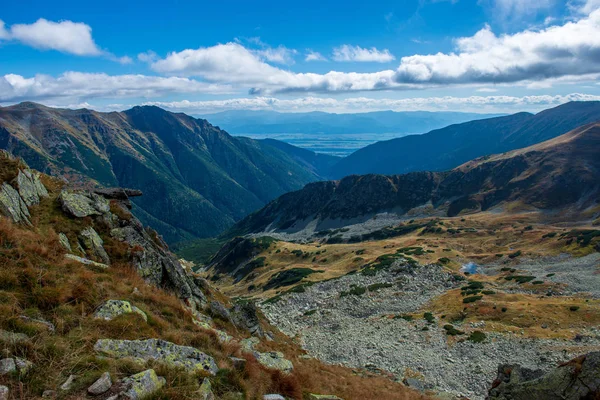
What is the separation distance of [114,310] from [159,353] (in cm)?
287

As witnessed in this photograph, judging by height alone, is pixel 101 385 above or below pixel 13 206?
below

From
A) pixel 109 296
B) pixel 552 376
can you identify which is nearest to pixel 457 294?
pixel 552 376

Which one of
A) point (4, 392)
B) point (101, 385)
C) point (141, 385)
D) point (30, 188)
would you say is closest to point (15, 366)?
point (4, 392)

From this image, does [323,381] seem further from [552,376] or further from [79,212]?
[79,212]

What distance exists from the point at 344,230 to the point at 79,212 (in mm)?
163057

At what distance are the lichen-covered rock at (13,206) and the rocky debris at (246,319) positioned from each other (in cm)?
1439

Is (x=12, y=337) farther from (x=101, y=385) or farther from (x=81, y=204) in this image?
(x=81, y=204)

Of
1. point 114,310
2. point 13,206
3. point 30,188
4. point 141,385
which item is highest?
point 30,188

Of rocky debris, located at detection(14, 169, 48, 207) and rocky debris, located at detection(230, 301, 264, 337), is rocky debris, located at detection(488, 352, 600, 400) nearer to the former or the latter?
rocky debris, located at detection(230, 301, 264, 337)

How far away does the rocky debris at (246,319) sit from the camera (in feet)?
83.5

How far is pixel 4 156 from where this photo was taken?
22.9 metres

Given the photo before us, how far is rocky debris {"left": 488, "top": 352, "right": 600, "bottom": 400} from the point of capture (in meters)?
12.6

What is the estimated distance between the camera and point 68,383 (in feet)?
25.8

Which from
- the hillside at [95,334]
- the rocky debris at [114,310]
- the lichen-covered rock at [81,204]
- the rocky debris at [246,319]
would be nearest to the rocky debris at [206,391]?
the hillside at [95,334]
